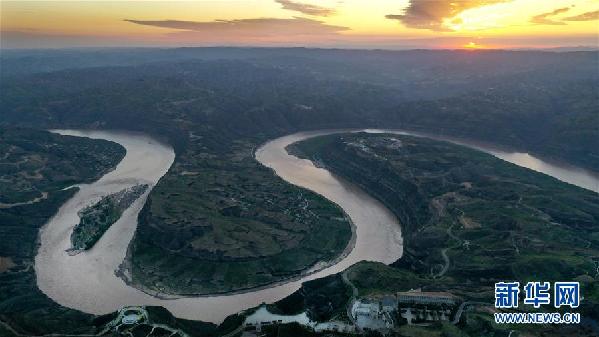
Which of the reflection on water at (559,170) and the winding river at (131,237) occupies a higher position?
the reflection on water at (559,170)

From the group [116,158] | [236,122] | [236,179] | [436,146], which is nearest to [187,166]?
[236,179]

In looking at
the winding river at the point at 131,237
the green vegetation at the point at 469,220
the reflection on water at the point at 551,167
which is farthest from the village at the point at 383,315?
the reflection on water at the point at 551,167

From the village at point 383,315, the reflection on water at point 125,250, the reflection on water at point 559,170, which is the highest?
the reflection on water at point 559,170

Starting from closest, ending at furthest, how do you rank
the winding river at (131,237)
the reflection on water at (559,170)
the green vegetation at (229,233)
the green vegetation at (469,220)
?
the green vegetation at (469,220) < the winding river at (131,237) < the green vegetation at (229,233) < the reflection on water at (559,170)

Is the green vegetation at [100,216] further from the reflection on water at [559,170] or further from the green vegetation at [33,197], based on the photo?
the reflection on water at [559,170]

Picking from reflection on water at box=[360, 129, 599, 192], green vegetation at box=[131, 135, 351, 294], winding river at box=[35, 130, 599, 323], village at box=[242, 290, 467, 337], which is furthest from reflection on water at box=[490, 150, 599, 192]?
village at box=[242, 290, 467, 337]

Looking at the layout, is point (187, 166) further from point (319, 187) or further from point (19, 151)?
point (19, 151)

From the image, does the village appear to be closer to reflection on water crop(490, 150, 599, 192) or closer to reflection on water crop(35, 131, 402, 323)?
reflection on water crop(35, 131, 402, 323)
